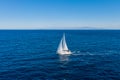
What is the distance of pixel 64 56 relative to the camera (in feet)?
279

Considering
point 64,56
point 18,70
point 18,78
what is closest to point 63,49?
point 64,56

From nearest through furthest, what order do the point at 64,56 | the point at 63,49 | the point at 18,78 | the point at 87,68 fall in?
the point at 18,78, the point at 87,68, the point at 64,56, the point at 63,49

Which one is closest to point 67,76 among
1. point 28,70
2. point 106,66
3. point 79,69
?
point 79,69

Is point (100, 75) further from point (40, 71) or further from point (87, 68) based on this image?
point (40, 71)

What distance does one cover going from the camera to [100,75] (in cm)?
5706

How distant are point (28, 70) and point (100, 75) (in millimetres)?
27028

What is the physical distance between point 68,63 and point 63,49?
20133mm

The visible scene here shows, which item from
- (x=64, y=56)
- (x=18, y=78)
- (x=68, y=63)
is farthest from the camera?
(x=64, y=56)

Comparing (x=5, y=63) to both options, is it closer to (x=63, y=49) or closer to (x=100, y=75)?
(x=63, y=49)

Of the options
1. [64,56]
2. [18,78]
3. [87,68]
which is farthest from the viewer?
[64,56]

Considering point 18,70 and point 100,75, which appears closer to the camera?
point 100,75

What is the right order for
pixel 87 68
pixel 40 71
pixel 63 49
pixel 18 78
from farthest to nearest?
pixel 63 49 < pixel 87 68 < pixel 40 71 < pixel 18 78

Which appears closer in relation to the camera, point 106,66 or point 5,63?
point 106,66

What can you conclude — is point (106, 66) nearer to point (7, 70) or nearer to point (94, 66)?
point (94, 66)
